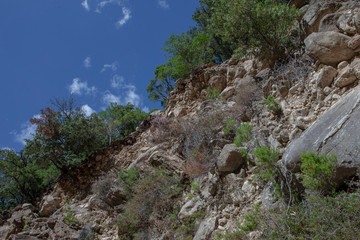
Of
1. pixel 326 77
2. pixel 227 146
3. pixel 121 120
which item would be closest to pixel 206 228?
pixel 227 146

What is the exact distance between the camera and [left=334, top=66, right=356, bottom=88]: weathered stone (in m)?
4.58

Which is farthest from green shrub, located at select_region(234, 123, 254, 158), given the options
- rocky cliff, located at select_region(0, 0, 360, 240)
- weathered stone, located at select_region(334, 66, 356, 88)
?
weathered stone, located at select_region(334, 66, 356, 88)

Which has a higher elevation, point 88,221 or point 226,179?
point 88,221

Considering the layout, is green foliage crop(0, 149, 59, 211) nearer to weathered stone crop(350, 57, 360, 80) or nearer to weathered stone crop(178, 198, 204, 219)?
weathered stone crop(178, 198, 204, 219)

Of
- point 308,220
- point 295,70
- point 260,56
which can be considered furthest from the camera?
point 260,56

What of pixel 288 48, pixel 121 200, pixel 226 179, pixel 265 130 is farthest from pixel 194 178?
pixel 288 48

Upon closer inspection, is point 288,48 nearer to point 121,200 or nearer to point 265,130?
point 265,130

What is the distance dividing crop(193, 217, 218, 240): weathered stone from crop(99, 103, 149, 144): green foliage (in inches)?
398

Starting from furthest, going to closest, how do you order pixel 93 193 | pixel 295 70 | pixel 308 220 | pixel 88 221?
pixel 93 193, pixel 88 221, pixel 295 70, pixel 308 220

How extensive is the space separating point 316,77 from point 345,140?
2294mm

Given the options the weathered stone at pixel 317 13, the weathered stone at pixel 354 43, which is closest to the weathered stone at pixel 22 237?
the weathered stone at pixel 354 43

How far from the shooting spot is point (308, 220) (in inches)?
125

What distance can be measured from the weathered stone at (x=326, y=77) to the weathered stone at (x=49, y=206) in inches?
426

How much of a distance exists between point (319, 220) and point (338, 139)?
1.22 meters
